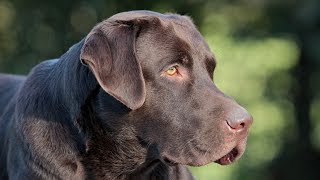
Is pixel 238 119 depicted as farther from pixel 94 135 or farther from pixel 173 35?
pixel 94 135

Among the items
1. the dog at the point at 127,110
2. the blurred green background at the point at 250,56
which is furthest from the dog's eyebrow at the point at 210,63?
the blurred green background at the point at 250,56

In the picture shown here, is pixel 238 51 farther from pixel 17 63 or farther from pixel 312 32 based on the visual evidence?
pixel 17 63

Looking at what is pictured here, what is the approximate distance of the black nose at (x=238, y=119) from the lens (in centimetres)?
471

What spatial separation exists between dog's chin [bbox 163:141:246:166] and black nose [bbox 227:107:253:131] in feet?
0.48

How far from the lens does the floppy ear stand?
4.64 metres

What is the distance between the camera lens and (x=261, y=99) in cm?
1415

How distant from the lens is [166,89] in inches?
189

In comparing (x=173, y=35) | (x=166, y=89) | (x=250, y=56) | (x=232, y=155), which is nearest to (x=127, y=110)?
(x=166, y=89)

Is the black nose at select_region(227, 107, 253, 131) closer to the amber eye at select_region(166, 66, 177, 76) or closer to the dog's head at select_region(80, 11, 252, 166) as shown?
the dog's head at select_region(80, 11, 252, 166)

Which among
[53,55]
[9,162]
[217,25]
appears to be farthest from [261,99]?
[9,162]

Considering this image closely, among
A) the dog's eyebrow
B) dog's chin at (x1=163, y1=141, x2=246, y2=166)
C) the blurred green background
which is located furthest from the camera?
the blurred green background

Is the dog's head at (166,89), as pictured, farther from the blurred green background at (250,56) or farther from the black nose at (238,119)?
the blurred green background at (250,56)

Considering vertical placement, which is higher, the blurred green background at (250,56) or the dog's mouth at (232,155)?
the dog's mouth at (232,155)

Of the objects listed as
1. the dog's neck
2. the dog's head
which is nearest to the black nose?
the dog's head
